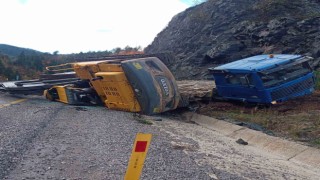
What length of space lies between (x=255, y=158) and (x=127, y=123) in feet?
9.40

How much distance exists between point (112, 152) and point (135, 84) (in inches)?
166

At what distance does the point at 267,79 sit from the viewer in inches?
440

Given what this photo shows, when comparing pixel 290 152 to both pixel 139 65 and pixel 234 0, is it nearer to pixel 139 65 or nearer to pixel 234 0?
pixel 139 65

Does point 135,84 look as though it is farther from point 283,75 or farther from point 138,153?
point 138,153

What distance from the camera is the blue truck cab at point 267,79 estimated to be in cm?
1105

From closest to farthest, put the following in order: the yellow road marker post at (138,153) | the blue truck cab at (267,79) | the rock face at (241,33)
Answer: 1. the yellow road marker post at (138,153)
2. the blue truck cab at (267,79)
3. the rock face at (241,33)

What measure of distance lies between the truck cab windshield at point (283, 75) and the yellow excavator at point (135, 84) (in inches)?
87.6

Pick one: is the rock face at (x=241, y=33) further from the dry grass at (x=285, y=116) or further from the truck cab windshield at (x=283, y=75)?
the dry grass at (x=285, y=116)

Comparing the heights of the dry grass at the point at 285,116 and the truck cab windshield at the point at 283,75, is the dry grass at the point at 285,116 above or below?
below

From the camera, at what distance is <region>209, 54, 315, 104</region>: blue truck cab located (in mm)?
11047

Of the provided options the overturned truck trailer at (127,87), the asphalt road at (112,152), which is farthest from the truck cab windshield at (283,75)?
the asphalt road at (112,152)

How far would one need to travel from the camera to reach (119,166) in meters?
5.62

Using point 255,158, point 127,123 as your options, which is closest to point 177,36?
point 127,123

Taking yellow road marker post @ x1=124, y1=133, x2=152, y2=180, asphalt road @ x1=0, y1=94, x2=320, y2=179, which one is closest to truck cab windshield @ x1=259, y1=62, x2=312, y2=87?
asphalt road @ x1=0, y1=94, x2=320, y2=179
